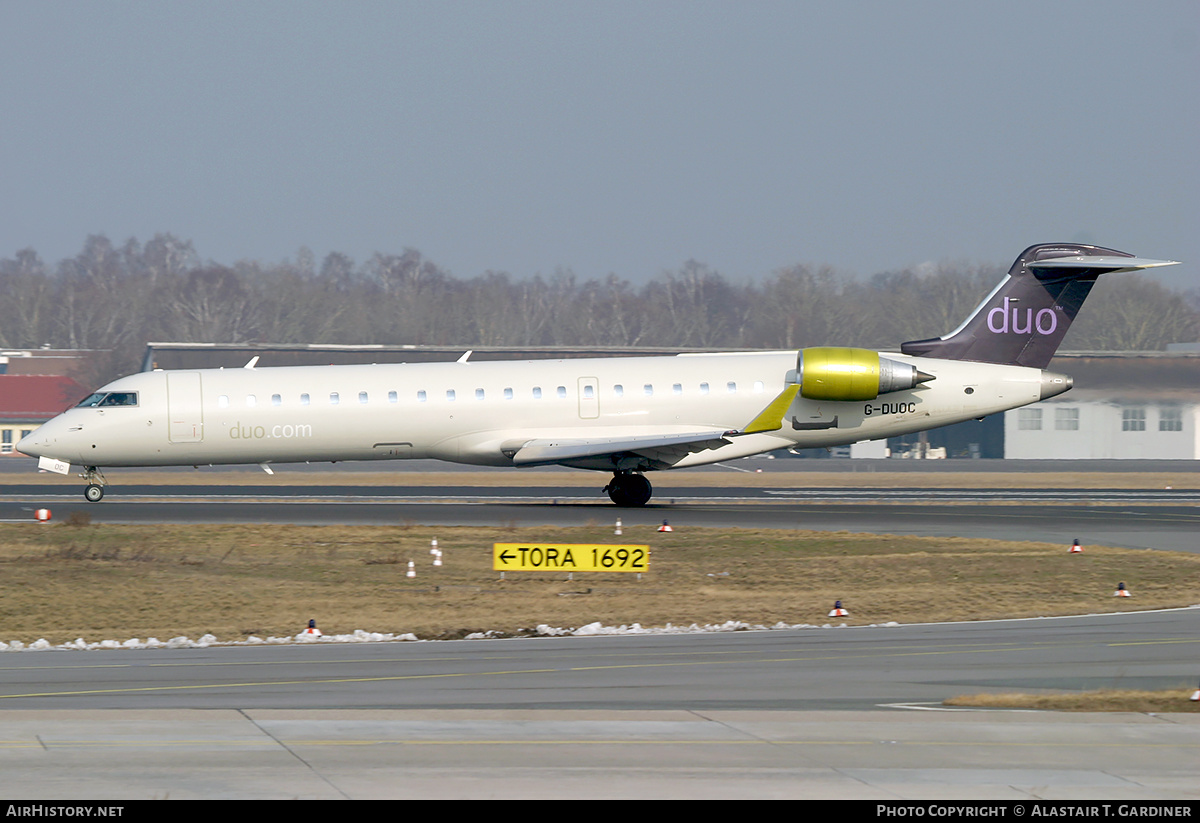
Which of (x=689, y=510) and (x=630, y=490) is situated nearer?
(x=630, y=490)

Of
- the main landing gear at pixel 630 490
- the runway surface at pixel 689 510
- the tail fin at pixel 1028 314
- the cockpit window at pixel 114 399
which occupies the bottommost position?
the runway surface at pixel 689 510

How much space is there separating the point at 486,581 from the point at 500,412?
37.0ft

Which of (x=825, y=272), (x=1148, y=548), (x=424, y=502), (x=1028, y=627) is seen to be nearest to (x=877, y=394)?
(x=1148, y=548)

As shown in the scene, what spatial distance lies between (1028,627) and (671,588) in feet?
19.9

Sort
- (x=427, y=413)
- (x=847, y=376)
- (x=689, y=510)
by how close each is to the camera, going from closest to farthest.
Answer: (x=847, y=376) → (x=427, y=413) → (x=689, y=510)

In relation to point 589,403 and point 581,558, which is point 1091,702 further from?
point 589,403

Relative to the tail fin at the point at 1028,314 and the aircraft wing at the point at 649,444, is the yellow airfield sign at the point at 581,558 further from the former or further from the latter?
the tail fin at the point at 1028,314

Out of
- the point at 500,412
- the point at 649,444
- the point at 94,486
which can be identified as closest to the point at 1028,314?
the point at 649,444

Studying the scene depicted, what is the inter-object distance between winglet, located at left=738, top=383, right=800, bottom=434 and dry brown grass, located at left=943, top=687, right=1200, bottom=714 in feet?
66.8

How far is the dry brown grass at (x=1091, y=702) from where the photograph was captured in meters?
12.8

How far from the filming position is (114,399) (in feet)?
113

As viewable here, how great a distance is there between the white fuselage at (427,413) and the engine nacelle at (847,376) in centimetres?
55

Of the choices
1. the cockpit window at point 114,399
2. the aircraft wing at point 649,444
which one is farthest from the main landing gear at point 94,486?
the aircraft wing at point 649,444
